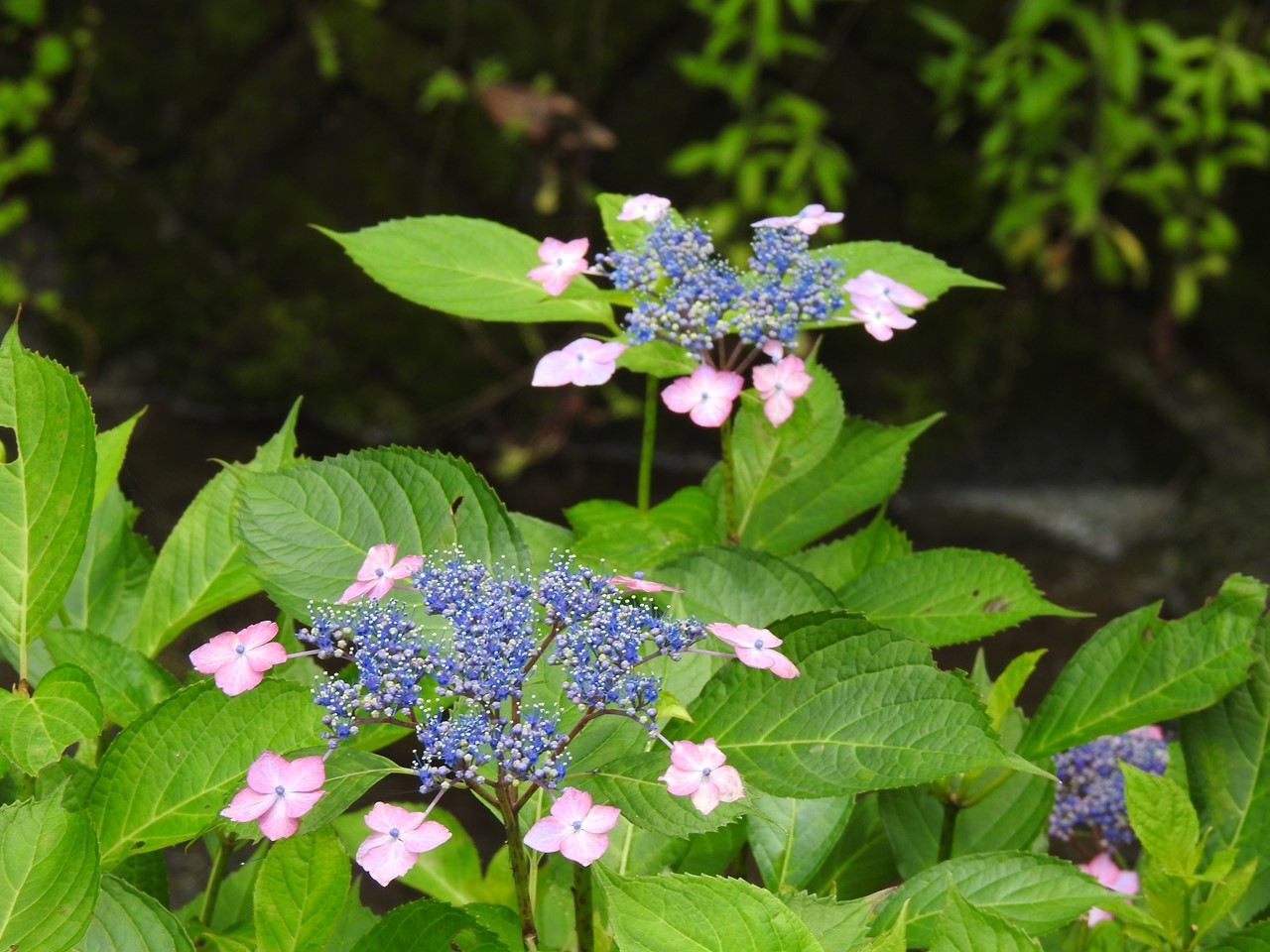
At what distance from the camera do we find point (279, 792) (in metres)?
0.69

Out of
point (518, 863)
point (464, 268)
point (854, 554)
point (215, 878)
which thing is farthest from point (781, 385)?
point (215, 878)

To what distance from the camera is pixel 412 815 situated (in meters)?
0.69

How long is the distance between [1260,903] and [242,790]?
65cm

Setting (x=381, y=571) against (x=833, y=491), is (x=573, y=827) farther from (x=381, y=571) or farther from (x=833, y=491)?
(x=833, y=491)

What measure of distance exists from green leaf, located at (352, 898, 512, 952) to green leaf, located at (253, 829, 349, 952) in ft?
0.11

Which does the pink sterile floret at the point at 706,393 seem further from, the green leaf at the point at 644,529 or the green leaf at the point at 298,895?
the green leaf at the point at 298,895

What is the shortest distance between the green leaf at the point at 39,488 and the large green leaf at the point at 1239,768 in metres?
0.70

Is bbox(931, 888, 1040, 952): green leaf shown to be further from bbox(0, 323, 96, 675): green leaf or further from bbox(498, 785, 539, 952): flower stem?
bbox(0, 323, 96, 675): green leaf

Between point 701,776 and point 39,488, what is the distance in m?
0.41

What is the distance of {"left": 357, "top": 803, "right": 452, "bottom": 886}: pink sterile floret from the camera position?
2.20 ft

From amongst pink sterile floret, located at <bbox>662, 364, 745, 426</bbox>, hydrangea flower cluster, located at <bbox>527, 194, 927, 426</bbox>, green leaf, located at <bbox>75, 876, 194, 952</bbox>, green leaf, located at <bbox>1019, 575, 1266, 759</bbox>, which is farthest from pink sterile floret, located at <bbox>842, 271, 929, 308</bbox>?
green leaf, located at <bbox>75, 876, 194, 952</bbox>

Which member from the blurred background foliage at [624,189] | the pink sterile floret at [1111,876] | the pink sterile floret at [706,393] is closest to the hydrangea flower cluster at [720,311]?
the pink sterile floret at [706,393]

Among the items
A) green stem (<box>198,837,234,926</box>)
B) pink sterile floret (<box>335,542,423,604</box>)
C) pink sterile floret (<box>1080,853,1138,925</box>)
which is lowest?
pink sterile floret (<box>1080,853,1138,925</box>)

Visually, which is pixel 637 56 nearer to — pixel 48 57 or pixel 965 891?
pixel 48 57
